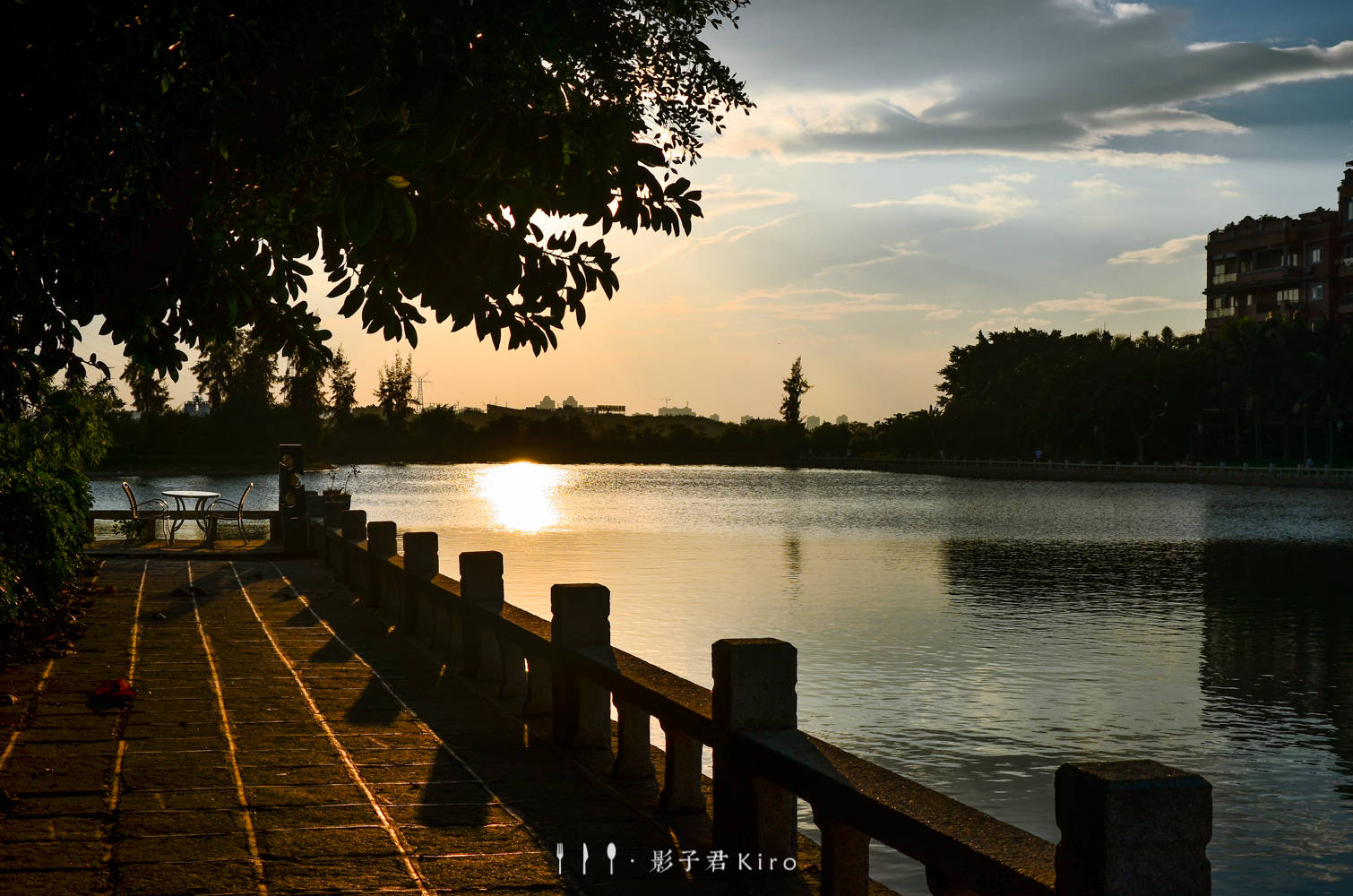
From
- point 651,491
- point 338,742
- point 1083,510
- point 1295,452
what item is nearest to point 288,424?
point 651,491

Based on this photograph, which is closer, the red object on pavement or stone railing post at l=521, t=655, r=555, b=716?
stone railing post at l=521, t=655, r=555, b=716

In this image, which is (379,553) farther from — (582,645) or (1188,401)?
(1188,401)

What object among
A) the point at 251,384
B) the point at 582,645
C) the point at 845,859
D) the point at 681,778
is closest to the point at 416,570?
the point at 582,645

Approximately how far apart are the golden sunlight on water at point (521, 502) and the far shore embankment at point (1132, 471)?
38.5m

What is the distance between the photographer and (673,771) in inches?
249

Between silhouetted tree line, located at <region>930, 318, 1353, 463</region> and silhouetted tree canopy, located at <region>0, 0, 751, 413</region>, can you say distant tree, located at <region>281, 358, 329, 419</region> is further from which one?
silhouetted tree canopy, located at <region>0, 0, 751, 413</region>

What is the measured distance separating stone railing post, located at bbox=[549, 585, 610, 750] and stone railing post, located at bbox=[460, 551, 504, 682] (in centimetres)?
195

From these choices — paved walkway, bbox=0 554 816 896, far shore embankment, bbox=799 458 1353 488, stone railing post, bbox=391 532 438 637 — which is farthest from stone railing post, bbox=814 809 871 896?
far shore embankment, bbox=799 458 1353 488

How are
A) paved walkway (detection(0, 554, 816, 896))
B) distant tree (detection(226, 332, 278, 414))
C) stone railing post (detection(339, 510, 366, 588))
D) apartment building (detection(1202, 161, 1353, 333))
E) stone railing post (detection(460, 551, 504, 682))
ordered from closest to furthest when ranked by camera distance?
paved walkway (detection(0, 554, 816, 896)), stone railing post (detection(460, 551, 504, 682)), stone railing post (detection(339, 510, 366, 588)), apartment building (detection(1202, 161, 1353, 333)), distant tree (detection(226, 332, 278, 414))

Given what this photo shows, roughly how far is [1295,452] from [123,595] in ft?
316

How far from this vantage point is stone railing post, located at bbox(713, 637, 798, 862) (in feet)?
17.8

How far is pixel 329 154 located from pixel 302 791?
11.1 feet

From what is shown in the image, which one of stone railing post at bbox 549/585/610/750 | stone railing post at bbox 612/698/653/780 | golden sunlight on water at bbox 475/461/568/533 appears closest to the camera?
stone railing post at bbox 612/698/653/780

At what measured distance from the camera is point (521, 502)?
3022 inches
